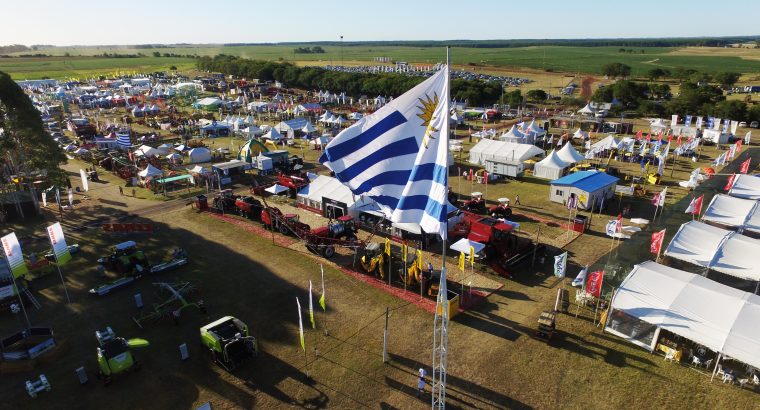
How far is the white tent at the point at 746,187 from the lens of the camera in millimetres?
27703

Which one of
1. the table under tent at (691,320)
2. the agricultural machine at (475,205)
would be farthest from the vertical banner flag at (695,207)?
the agricultural machine at (475,205)

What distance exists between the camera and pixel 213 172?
122ft

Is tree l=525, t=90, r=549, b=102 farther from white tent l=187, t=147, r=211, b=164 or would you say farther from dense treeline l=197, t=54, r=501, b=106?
white tent l=187, t=147, r=211, b=164

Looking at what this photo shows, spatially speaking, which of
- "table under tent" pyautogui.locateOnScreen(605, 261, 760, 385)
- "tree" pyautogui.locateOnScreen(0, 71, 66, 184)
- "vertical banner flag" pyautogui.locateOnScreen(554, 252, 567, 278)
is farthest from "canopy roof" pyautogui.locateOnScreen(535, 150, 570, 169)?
"tree" pyautogui.locateOnScreen(0, 71, 66, 184)

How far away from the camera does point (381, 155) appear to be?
11125 millimetres

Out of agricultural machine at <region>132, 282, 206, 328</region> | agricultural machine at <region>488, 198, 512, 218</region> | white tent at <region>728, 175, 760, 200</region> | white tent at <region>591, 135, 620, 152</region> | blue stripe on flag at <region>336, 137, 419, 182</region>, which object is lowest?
agricultural machine at <region>132, 282, 206, 328</region>

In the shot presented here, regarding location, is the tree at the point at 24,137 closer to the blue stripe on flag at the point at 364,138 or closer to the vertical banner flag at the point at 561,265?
→ the blue stripe on flag at the point at 364,138

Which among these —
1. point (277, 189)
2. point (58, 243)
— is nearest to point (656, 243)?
point (277, 189)

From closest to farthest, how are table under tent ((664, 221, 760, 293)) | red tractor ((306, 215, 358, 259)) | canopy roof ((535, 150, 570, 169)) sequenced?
table under tent ((664, 221, 760, 293))
red tractor ((306, 215, 358, 259))
canopy roof ((535, 150, 570, 169))

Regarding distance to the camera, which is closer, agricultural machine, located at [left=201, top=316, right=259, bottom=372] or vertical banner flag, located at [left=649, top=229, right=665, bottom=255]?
agricultural machine, located at [left=201, top=316, right=259, bottom=372]

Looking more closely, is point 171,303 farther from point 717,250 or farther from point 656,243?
point 717,250


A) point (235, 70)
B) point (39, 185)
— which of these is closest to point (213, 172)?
point (39, 185)

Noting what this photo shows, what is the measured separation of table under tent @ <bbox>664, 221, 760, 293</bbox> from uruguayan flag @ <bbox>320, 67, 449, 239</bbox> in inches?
621

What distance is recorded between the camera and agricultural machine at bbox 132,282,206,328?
17.8 m
